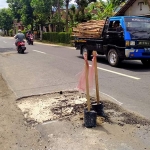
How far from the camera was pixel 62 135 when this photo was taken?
14.1 ft

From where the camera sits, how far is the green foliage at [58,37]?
96.8 ft

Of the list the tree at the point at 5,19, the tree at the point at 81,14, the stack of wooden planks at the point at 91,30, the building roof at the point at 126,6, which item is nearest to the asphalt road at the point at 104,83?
the stack of wooden planks at the point at 91,30

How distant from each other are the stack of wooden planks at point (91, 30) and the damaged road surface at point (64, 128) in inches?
267

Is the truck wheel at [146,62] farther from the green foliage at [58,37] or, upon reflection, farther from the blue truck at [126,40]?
the green foliage at [58,37]

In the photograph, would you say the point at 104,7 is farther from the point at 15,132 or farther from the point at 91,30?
the point at 15,132

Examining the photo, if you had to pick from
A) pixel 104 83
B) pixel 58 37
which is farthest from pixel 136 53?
pixel 58 37

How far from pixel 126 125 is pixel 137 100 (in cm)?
167

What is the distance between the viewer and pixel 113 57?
37.2 ft

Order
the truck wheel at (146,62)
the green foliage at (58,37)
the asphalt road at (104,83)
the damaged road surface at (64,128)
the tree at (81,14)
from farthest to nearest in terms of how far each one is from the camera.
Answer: the green foliage at (58,37), the tree at (81,14), the truck wheel at (146,62), the asphalt road at (104,83), the damaged road surface at (64,128)

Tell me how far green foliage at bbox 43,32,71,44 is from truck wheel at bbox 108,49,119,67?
17.6 m

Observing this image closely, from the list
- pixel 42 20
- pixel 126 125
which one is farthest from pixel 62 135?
pixel 42 20

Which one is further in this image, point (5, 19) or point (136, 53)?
point (5, 19)

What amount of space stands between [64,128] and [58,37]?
28443 mm

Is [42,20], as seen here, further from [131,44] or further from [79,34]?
[131,44]
